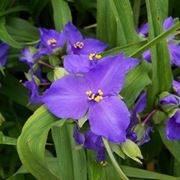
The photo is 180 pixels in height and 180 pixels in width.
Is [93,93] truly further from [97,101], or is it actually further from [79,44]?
[79,44]

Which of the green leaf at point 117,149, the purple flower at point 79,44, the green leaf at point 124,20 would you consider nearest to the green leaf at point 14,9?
the purple flower at point 79,44

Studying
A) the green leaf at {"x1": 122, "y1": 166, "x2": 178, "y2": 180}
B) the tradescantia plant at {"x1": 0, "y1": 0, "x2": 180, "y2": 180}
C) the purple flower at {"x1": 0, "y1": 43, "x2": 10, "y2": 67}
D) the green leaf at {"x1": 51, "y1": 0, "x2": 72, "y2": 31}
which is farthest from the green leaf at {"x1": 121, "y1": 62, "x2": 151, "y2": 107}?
the purple flower at {"x1": 0, "y1": 43, "x2": 10, "y2": 67}

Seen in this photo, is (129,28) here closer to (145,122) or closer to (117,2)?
(117,2)

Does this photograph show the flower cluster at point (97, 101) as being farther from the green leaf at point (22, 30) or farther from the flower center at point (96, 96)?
the green leaf at point (22, 30)

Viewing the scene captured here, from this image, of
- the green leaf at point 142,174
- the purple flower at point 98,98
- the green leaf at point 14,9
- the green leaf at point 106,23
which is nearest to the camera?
the purple flower at point 98,98

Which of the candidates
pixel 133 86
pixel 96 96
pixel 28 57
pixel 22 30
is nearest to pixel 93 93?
pixel 96 96

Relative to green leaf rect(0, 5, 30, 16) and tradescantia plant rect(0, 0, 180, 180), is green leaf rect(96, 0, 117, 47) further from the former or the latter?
green leaf rect(0, 5, 30, 16)
